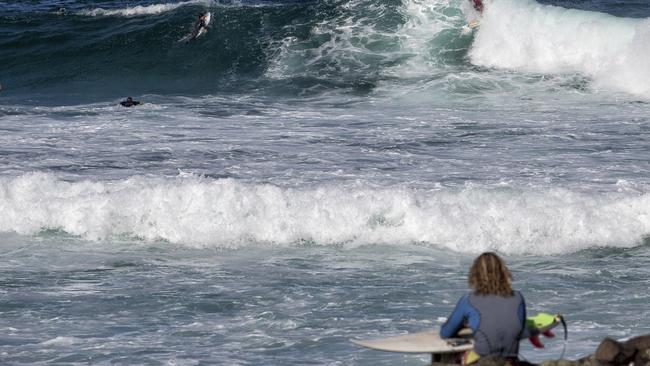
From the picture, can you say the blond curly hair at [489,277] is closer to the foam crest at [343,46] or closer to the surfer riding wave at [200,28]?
the foam crest at [343,46]

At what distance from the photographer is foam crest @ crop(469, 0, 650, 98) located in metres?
28.2

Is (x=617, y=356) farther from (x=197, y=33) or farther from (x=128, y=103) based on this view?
(x=197, y=33)

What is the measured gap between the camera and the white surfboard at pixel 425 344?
8781 mm

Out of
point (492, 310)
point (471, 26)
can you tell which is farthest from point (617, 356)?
point (471, 26)

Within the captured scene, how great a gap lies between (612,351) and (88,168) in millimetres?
12550

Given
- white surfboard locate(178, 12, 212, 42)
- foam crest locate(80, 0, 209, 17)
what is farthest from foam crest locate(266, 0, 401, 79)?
foam crest locate(80, 0, 209, 17)

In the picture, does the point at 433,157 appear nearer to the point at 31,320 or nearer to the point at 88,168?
the point at 88,168

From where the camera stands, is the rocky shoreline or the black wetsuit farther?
the black wetsuit

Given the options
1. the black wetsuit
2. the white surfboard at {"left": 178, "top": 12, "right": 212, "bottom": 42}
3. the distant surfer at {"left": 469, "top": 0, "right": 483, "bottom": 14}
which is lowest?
the black wetsuit

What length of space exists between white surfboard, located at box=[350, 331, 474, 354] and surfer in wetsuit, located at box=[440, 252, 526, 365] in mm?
152

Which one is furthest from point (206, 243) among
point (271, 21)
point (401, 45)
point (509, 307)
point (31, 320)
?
point (271, 21)

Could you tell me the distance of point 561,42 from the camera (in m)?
30.3

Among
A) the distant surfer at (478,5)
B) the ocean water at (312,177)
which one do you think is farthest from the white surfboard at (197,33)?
the distant surfer at (478,5)

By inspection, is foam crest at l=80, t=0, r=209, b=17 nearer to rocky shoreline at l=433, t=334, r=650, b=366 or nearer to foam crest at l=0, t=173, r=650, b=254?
foam crest at l=0, t=173, r=650, b=254
